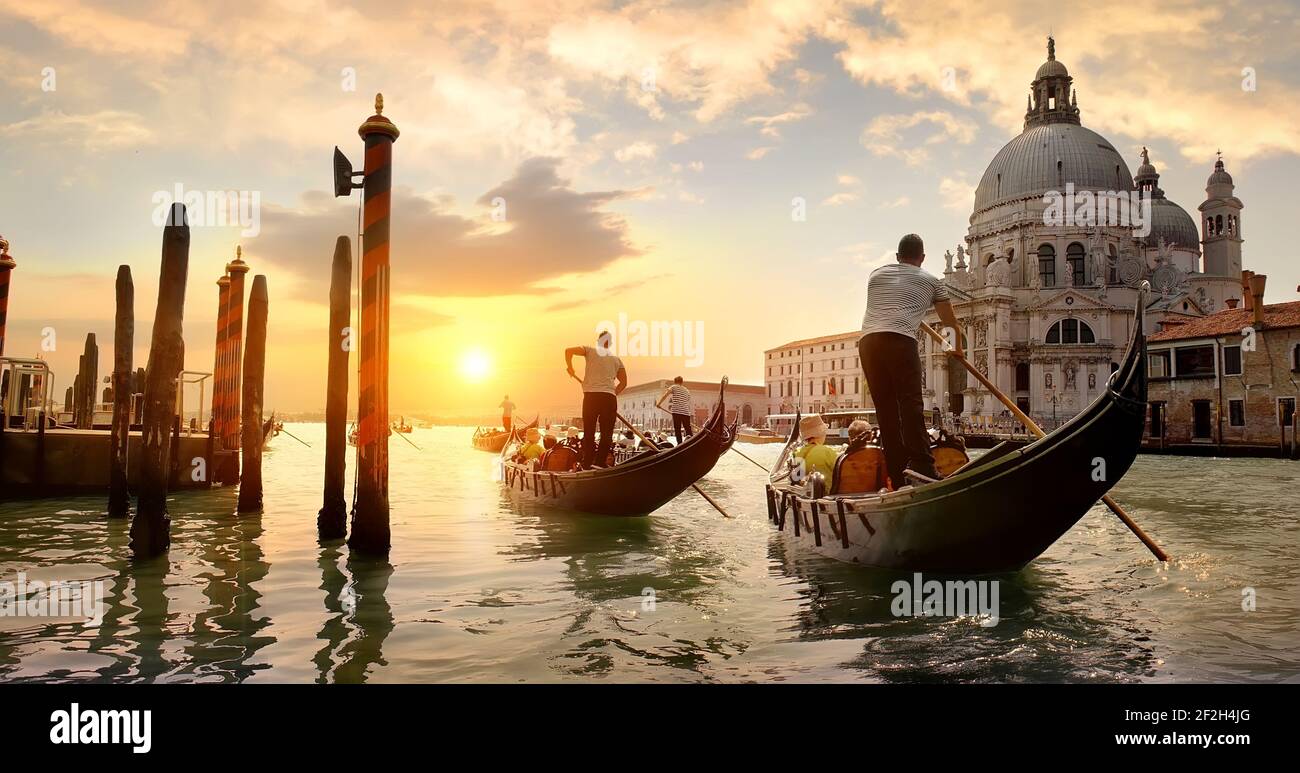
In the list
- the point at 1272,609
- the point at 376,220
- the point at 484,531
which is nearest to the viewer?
the point at 1272,609

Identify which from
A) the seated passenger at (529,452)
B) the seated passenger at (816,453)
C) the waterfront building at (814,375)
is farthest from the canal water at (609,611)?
the waterfront building at (814,375)

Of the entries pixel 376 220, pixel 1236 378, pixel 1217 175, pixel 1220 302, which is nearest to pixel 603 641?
pixel 376 220

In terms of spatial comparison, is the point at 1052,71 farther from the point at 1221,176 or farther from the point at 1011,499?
the point at 1011,499

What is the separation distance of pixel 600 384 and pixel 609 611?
446 cm

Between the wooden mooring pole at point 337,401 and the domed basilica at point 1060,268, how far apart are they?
51089 millimetres

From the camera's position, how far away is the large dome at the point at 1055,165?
2291 inches

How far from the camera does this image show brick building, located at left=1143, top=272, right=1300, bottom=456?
29.0m

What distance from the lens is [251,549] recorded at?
776 centimetres

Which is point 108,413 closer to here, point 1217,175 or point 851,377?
point 851,377

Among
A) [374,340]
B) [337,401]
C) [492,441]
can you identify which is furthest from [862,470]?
[492,441]

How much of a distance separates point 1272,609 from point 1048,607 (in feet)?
4.82

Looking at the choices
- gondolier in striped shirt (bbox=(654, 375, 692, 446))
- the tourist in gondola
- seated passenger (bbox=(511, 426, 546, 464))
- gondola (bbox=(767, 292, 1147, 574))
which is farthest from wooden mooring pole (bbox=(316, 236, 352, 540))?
gondolier in striped shirt (bbox=(654, 375, 692, 446))

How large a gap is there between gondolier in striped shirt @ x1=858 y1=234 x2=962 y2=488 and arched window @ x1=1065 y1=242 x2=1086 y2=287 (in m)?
61.5

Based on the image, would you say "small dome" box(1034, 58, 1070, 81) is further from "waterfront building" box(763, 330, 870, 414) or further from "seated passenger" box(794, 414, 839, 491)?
"seated passenger" box(794, 414, 839, 491)
